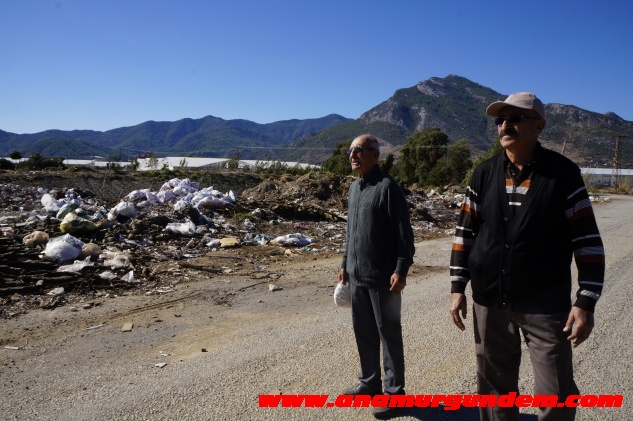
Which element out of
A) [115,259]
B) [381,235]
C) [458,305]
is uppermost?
[381,235]

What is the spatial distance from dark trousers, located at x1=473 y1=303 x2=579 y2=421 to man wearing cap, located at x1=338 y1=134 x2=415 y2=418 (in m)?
0.69

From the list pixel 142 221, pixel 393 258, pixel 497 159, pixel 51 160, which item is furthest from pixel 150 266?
pixel 51 160

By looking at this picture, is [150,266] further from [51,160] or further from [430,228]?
[51,160]

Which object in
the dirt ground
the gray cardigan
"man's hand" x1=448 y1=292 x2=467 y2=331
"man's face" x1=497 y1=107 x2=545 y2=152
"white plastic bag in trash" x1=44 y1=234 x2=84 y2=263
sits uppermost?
"man's face" x1=497 y1=107 x2=545 y2=152

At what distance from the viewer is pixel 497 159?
2389mm

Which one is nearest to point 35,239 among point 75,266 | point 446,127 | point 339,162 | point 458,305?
point 75,266

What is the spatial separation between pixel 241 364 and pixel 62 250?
4430 millimetres

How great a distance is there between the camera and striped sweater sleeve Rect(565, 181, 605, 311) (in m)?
2.09

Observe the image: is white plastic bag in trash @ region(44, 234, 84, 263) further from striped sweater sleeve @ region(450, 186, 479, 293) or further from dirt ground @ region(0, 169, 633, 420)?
striped sweater sleeve @ region(450, 186, 479, 293)

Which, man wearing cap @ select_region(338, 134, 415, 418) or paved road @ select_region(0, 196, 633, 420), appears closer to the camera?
man wearing cap @ select_region(338, 134, 415, 418)

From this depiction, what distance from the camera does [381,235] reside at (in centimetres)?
306

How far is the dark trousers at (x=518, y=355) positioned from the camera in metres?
2.14

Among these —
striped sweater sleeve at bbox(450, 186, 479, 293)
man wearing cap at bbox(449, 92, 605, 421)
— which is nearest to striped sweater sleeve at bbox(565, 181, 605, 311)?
man wearing cap at bbox(449, 92, 605, 421)

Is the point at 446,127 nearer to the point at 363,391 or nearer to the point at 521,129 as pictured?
the point at 363,391
